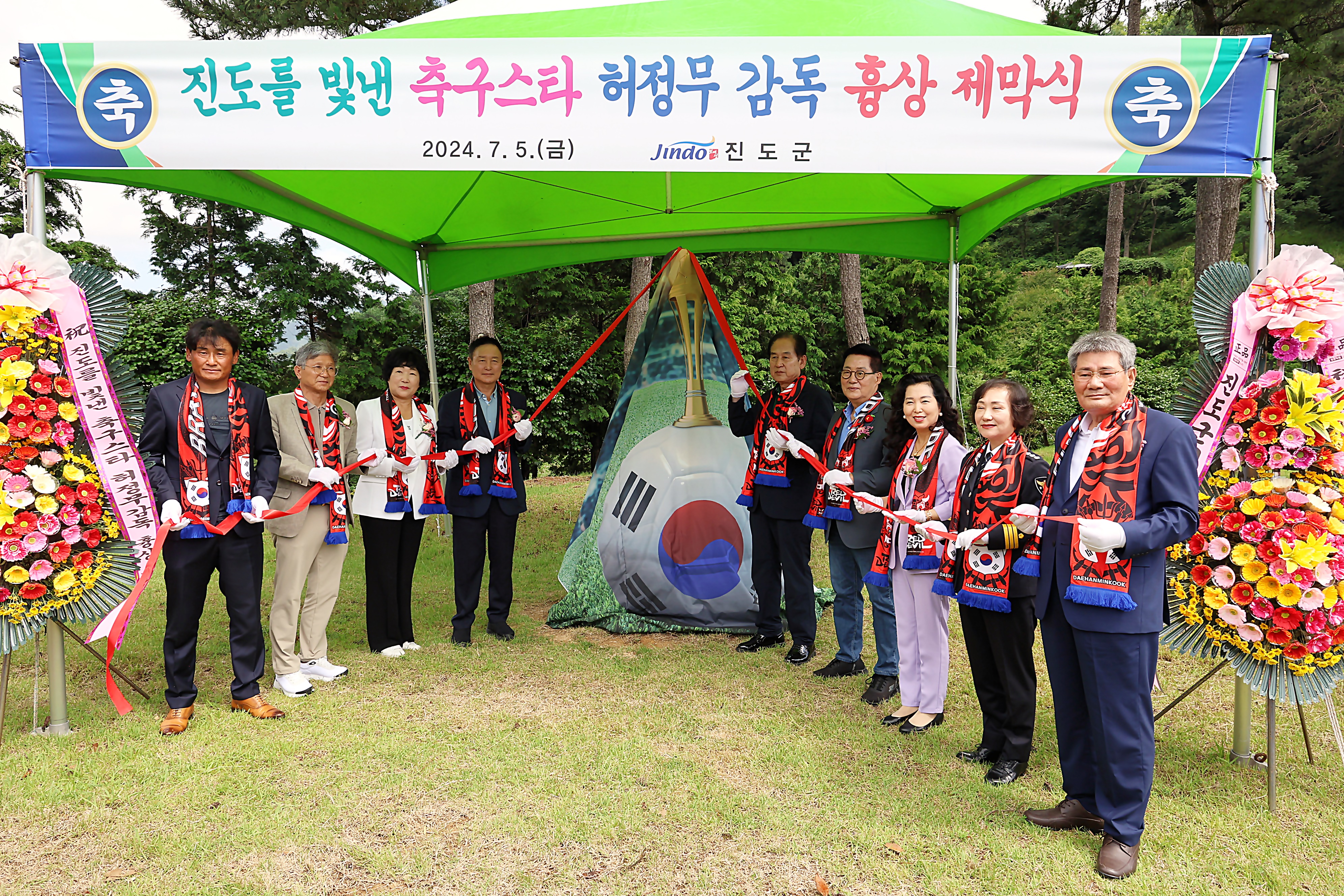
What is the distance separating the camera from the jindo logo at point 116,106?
2.75 meters

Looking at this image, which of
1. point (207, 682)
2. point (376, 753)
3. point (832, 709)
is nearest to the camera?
point (376, 753)

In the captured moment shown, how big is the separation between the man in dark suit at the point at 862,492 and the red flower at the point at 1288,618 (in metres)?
1.26

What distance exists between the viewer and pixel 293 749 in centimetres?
303

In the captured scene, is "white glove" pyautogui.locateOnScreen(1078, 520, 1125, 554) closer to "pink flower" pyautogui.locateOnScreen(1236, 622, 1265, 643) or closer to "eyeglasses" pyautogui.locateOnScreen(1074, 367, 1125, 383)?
"eyeglasses" pyautogui.locateOnScreen(1074, 367, 1125, 383)

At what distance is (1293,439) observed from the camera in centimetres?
252

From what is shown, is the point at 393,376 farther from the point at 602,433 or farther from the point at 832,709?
the point at 602,433

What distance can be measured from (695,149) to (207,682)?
3.11 metres

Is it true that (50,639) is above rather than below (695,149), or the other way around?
→ below

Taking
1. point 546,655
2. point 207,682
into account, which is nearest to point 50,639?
point 207,682

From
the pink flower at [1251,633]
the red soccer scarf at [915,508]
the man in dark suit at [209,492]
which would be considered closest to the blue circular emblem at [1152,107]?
the red soccer scarf at [915,508]

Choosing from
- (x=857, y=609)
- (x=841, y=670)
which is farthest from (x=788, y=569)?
(x=841, y=670)

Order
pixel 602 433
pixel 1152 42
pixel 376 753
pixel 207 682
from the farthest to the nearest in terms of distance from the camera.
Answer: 1. pixel 602 433
2. pixel 207 682
3. pixel 376 753
4. pixel 1152 42

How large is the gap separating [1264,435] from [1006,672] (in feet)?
3.53

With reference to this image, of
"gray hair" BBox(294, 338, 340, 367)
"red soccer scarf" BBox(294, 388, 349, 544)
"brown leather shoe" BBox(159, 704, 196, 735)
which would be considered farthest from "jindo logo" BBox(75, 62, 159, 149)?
"brown leather shoe" BBox(159, 704, 196, 735)
